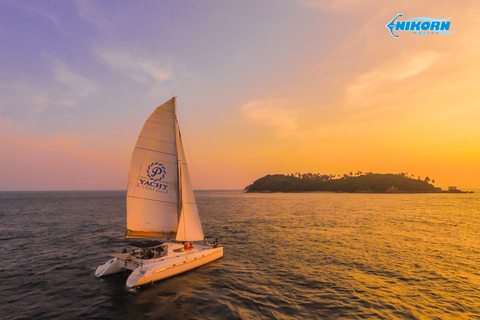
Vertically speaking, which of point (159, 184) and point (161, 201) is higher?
point (159, 184)

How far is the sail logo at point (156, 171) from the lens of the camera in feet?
69.2

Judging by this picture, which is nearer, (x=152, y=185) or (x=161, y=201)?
(x=152, y=185)

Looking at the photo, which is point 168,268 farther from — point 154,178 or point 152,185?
point 154,178

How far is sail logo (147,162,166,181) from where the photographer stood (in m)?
21.1

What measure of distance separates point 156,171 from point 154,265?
7577 millimetres

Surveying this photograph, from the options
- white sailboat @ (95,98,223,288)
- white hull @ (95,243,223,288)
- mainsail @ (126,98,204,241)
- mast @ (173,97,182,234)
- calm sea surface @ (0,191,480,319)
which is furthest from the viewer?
mast @ (173,97,182,234)

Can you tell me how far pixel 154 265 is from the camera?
18.6 meters

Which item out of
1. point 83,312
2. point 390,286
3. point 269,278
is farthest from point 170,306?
point 390,286

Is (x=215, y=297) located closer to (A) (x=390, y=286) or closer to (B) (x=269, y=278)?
(B) (x=269, y=278)

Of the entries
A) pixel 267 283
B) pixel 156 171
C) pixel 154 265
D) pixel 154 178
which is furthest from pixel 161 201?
pixel 267 283

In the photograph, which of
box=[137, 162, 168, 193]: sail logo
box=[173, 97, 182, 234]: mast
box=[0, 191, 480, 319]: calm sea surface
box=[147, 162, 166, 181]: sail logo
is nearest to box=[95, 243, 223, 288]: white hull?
box=[0, 191, 480, 319]: calm sea surface

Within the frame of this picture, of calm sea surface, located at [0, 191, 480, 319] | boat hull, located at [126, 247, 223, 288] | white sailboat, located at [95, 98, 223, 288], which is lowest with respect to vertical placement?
calm sea surface, located at [0, 191, 480, 319]

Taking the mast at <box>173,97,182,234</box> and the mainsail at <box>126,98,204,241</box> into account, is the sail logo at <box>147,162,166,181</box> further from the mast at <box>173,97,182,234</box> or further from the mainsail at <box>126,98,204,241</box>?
the mast at <box>173,97,182,234</box>

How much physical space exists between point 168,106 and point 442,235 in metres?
46.3
